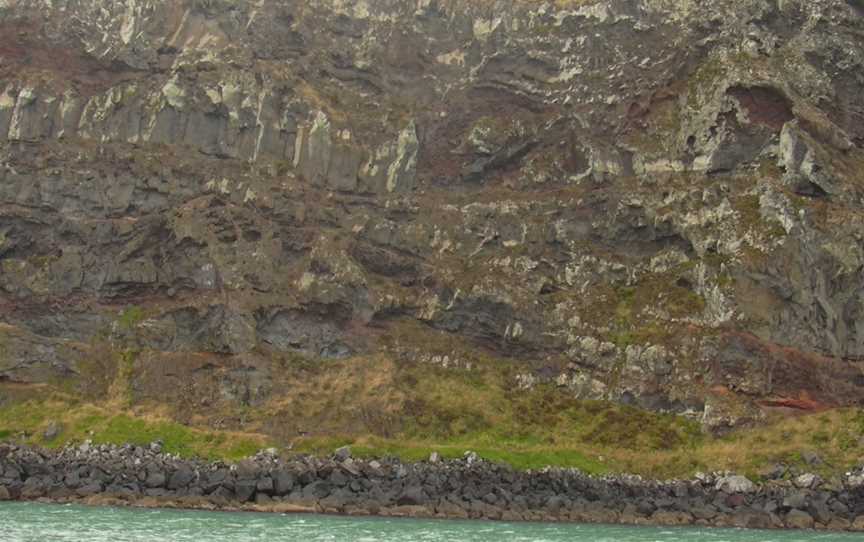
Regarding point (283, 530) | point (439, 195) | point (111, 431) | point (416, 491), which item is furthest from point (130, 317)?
point (283, 530)

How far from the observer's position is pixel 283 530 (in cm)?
4756

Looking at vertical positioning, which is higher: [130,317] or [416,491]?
[130,317]

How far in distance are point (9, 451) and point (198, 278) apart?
888 inches

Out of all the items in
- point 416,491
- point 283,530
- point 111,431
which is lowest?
point 111,431

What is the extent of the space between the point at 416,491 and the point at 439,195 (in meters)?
39.5

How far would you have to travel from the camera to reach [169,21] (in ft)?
319

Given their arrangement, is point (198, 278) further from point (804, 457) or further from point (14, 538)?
point (804, 457)

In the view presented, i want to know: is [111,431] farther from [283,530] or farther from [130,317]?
[283,530]

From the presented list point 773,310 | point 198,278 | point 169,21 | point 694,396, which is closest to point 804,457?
point 694,396

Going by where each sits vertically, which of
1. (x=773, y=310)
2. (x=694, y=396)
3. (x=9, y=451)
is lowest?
(x=9, y=451)

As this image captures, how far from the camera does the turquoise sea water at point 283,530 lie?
144ft

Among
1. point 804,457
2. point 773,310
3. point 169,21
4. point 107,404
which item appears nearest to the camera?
point 804,457

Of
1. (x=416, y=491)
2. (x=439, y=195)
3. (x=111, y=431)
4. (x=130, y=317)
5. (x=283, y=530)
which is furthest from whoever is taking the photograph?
(x=439, y=195)

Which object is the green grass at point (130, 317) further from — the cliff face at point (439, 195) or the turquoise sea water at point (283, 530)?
the turquoise sea water at point (283, 530)
